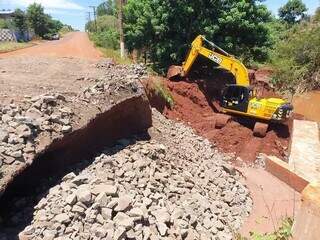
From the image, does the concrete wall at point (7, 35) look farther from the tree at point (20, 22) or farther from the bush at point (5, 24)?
the tree at point (20, 22)

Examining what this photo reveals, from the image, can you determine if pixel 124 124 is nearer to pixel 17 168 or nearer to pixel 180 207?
pixel 180 207

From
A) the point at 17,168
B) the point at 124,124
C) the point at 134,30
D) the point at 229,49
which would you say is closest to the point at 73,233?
the point at 17,168

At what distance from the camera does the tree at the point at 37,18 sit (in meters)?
60.5

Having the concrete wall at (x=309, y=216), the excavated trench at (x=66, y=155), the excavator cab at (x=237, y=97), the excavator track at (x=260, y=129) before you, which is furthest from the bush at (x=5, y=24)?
the concrete wall at (x=309, y=216)

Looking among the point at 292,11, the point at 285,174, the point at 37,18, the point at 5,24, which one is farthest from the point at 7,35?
the point at 285,174

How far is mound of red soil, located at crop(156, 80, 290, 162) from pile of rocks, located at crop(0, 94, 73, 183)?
276 inches

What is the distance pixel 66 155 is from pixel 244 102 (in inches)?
304

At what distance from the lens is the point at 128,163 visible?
8.77 meters

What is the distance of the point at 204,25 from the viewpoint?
57.1 ft

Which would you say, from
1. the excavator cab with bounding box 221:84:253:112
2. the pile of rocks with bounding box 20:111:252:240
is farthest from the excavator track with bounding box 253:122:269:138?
the pile of rocks with bounding box 20:111:252:240

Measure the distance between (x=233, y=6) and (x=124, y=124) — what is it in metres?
A: 9.35

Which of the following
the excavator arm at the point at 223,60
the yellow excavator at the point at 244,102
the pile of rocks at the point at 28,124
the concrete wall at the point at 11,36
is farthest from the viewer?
the concrete wall at the point at 11,36

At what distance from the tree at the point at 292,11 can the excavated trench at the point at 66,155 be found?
37.3m

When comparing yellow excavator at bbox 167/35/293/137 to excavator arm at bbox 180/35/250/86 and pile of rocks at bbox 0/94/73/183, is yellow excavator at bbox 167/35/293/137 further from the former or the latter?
pile of rocks at bbox 0/94/73/183
